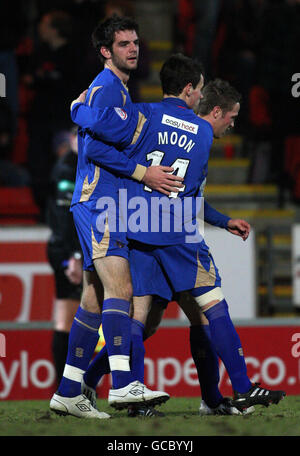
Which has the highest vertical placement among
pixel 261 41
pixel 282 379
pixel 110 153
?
pixel 261 41

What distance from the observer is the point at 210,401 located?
5035 millimetres

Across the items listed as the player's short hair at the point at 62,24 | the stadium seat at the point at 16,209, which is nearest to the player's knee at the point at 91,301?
the stadium seat at the point at 16,209

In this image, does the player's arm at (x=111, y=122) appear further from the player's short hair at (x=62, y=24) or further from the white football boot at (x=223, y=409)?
the player's short hair at (x=62, y=24)

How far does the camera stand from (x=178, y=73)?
492cm

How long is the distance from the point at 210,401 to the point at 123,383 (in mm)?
703

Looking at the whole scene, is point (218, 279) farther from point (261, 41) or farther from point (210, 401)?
point (261, 41)

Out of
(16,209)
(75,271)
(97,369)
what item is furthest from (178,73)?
(16,209)

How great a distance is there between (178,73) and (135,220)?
30.3 inches

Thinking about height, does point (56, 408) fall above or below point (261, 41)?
below

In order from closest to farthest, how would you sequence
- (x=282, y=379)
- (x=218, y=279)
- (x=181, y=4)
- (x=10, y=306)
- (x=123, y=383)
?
(x=123, y=383) → (x=218, y=279) → (x=282, y=379) → (x=10, y=306) → (x=181, y=4)

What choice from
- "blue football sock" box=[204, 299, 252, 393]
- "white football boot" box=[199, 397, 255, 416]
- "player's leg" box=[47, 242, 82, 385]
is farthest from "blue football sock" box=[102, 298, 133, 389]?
"player's leg" box=[47, 242, 82, 385]

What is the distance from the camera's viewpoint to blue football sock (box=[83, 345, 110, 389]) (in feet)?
16.7

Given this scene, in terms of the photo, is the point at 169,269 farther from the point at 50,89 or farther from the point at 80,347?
the point at 50,89
